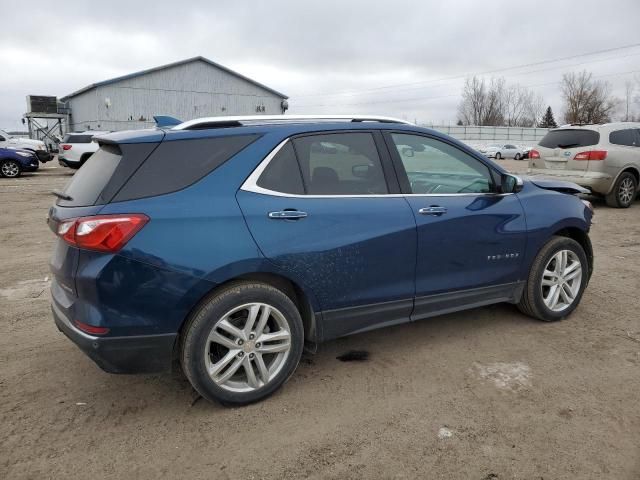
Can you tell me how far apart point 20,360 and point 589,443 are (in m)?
3.70

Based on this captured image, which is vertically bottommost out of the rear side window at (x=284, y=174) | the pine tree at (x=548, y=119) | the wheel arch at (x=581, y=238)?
the wheel arch at (x=581, y=238)

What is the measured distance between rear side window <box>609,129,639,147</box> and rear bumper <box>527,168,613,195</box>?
2.44ft

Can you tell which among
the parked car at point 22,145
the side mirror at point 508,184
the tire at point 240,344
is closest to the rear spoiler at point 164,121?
the tire at point 240,344

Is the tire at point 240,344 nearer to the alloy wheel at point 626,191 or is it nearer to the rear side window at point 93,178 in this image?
the rear side window at point 93,178

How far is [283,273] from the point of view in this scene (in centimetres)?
288

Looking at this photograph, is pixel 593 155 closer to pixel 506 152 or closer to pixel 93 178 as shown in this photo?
pixel 93 178

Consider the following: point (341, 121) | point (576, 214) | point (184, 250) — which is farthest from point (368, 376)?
point (576, 214)

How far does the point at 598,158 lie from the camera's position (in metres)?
9.98

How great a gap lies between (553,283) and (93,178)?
364 centimetres

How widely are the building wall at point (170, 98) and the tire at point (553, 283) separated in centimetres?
3398

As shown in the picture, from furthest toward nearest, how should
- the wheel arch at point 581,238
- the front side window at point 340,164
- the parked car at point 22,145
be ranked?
1. the parked car at point 22,145
2. the wheel arch at point 581,238
3. the front side window at point 340,164

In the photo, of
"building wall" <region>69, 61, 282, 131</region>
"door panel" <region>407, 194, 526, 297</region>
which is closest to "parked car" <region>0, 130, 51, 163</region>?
"building wall" <region>69, 61, 282, 131</region>

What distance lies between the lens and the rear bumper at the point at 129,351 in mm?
2572

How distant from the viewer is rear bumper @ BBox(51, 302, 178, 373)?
8.44 feet
